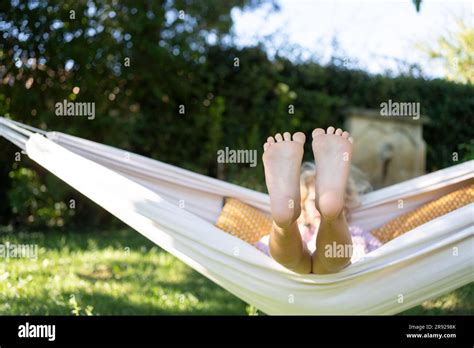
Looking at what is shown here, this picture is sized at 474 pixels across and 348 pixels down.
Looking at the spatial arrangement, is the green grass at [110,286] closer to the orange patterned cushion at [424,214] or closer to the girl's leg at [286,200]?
the orange patterned cushion at [424,214]

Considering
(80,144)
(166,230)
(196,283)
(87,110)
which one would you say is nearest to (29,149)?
(80,144)

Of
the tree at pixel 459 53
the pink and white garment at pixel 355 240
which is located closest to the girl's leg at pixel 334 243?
the pink and white garment at pixel 355 240

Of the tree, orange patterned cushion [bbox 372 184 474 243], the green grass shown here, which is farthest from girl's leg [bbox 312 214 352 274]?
the tree

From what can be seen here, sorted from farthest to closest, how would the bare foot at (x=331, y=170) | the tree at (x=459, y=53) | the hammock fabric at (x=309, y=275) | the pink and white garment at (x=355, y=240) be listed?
1. the tree at (x=459, y=53)
2. the pink and white garment at (x=355, y=240)
3. the hammock fabric at (x=309, y=275)
4. the bare foot at (x=331, y=170)

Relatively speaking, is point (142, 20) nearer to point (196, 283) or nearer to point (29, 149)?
point (196, 283)

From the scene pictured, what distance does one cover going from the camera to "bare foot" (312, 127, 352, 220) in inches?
68.2

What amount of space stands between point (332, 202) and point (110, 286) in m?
1.79

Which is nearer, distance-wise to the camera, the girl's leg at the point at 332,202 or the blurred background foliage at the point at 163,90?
the girl's leg at the point at 332,202

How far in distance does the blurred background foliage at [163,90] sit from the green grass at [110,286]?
0.90m

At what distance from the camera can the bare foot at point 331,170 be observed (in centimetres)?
173

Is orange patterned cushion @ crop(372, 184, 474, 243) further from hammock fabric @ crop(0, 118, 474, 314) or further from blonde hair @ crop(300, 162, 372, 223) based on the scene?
hammock fabric @ crop(0, 118, 474, 314)

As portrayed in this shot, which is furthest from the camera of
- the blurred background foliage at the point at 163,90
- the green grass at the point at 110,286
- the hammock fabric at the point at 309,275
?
the blurred background foliage at the point at 163,90

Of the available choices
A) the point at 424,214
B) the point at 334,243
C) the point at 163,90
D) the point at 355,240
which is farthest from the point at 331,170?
the point at 163,90

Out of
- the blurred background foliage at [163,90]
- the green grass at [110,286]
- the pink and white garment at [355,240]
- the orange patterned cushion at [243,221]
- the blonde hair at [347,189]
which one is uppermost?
the blurred background foliage at [163,90]
